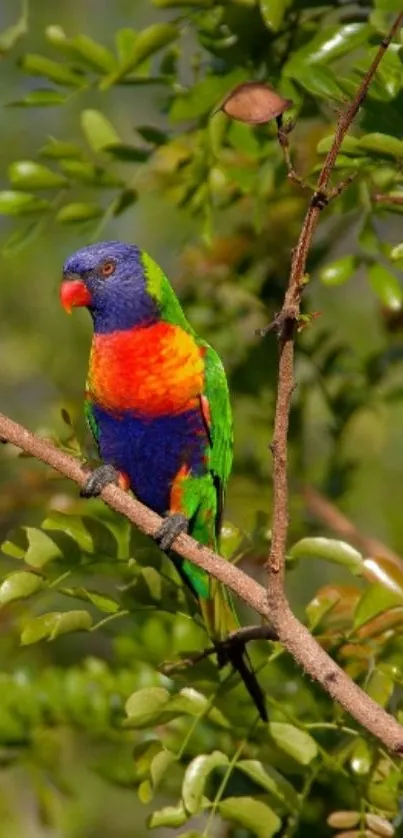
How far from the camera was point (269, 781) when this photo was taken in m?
1.54

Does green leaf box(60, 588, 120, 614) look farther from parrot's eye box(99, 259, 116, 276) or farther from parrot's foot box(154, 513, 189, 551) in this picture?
parrot's eye box(99, 259, 116, 276)

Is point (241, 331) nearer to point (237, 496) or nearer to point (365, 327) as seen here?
point (237, 496)

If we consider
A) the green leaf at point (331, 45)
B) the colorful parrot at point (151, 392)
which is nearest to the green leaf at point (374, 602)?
the colorful parrot at point (151, 392)

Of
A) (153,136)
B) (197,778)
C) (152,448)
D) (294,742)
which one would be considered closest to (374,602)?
(294,742)

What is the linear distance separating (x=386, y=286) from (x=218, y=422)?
0.42 m

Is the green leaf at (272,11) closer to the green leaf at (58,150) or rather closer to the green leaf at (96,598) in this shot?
the green leaf at (58,150)

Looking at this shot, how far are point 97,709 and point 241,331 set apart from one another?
98 centimetres

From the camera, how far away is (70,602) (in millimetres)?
2686

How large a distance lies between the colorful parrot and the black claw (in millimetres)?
28

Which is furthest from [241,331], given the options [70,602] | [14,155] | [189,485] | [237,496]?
[14,155]

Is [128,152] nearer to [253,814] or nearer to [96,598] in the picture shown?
[96,598]

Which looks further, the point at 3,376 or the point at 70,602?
the point at 3,376

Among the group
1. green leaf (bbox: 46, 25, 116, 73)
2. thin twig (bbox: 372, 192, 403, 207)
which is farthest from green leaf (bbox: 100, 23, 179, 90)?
thin twig (bbox: 372, 192, 403, 207)

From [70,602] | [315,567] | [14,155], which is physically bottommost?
[315,567]
